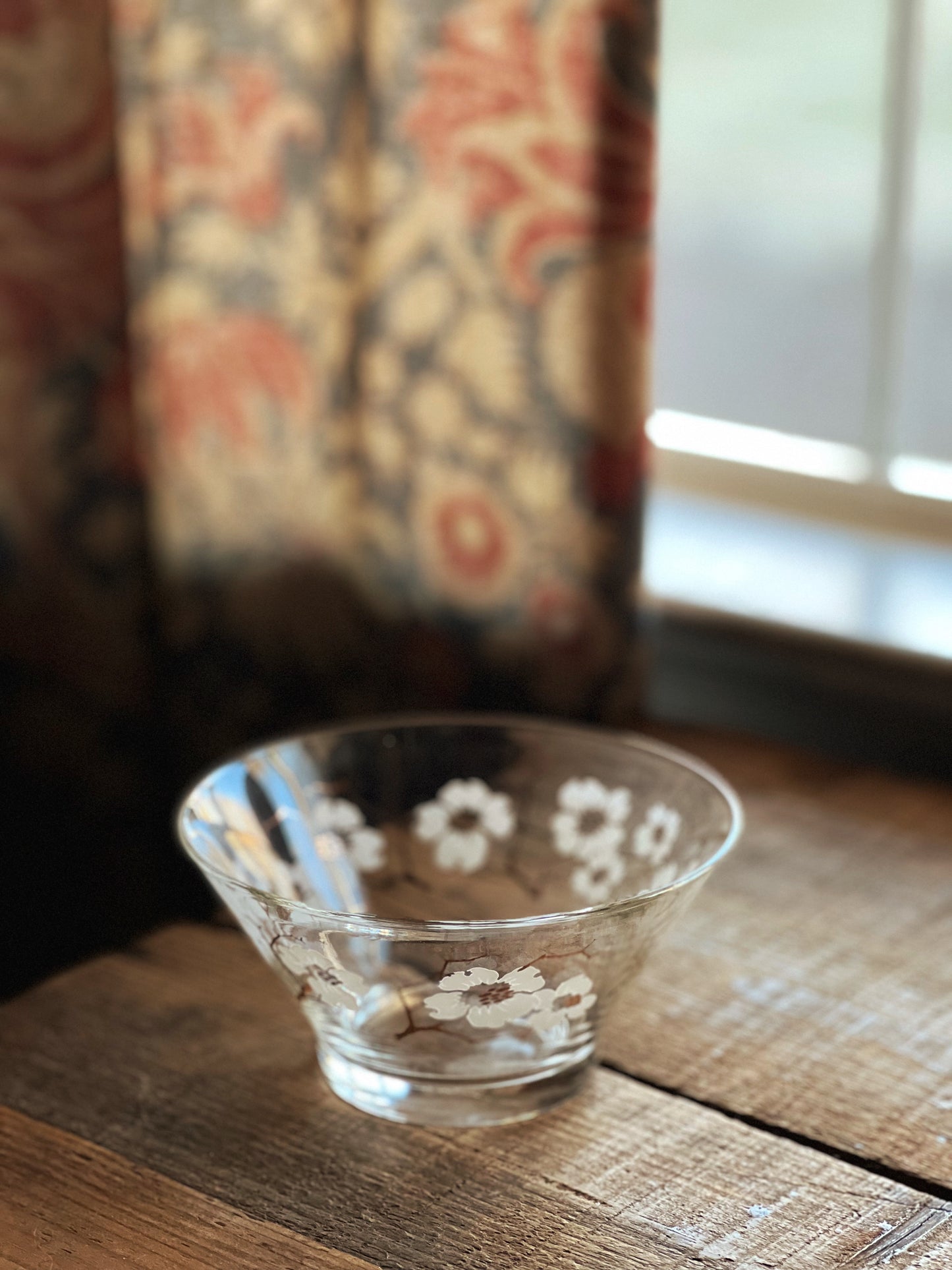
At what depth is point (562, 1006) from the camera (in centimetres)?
64

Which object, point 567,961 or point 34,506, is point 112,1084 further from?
point 34,506

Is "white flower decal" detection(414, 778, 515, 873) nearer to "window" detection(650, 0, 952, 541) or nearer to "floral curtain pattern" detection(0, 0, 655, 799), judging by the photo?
"floral curtain pattern" detection(0, 0, 655, 799)

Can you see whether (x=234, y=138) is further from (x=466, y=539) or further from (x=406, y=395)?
(x=466, y=539)

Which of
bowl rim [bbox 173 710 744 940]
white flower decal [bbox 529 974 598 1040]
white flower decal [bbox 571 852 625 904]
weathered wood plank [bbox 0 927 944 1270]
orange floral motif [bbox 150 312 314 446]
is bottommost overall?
weathered wood plank [bbox 0 927 944 1270]

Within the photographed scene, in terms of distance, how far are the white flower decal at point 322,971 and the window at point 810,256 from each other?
32.3 inches

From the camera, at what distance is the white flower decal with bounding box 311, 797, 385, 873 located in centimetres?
77

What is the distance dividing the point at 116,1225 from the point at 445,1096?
0.14m

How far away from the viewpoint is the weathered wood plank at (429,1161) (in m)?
0.57

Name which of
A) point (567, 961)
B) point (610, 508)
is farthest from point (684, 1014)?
point (610, 508)

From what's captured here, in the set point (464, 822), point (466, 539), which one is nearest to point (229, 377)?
point (466, 539)

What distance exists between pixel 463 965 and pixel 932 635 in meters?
0.61

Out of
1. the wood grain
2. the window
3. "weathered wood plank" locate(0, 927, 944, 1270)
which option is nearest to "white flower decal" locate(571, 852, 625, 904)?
"weathered wood plank" locate(0, 927, 944, 1270)

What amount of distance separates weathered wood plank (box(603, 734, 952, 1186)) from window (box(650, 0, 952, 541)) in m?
0.46

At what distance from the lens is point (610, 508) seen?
106 centimetres
